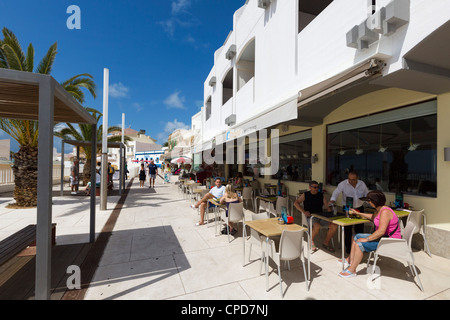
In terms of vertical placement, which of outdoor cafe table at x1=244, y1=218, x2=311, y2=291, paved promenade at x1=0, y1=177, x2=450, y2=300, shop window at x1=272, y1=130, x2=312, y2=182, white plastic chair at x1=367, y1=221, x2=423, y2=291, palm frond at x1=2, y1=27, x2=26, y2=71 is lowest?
paved promenade at x1=0, y1=177, x2=450, y2=300

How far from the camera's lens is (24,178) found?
8234 millimetres

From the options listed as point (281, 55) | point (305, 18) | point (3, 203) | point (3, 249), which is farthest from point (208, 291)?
point (3, 203)

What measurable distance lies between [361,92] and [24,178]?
39.5 feet

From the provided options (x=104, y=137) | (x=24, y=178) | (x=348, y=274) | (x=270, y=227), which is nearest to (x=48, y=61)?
(x=104, y=137)

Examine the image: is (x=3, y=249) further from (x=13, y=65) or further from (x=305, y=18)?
(x=305, y=18)

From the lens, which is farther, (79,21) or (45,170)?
(79,21)

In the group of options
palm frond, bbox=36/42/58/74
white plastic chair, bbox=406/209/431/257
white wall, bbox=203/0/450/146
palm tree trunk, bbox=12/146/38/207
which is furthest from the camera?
palm frond, bbox=36/42/58/74

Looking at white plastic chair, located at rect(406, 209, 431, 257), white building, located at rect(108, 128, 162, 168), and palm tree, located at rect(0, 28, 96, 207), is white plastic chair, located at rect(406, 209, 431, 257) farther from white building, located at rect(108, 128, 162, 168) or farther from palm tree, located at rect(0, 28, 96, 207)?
white building, located at rect(108, 128, 162, 168)

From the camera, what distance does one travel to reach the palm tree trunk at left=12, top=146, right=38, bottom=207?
8.23 metres

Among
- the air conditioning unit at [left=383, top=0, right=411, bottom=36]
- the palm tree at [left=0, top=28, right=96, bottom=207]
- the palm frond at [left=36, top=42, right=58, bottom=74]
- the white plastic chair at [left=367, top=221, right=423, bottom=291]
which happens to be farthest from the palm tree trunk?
the air conditioning unit at [left=383, top=0, right=411, bottom=36]

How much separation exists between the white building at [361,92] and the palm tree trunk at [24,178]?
7.99 metres

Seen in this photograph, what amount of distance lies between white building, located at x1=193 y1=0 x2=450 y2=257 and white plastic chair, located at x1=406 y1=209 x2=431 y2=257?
12cm
